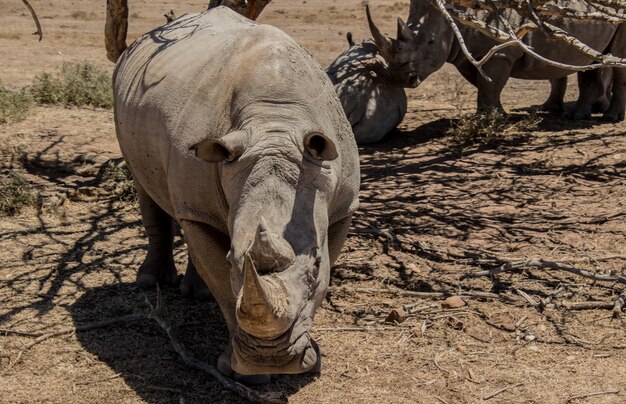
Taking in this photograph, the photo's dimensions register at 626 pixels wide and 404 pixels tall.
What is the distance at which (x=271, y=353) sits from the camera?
11.4 ft

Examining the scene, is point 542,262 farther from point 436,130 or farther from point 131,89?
point 436,130

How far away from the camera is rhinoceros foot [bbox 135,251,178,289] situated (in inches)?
227

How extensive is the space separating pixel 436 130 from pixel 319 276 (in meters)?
6.36

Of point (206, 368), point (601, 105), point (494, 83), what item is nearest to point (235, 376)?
point (206, 368)

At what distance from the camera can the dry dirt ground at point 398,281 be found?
4.55m

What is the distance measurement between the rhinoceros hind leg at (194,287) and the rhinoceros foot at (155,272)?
0.77ft

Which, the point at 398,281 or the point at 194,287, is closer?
the point at 194,287

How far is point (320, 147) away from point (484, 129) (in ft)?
17.6

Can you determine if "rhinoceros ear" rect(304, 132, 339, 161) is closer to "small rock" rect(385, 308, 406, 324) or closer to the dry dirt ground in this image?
the dry dirt ground

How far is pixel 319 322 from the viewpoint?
5.25 metres

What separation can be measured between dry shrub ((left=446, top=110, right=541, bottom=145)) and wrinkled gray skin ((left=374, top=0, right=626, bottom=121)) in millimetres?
380

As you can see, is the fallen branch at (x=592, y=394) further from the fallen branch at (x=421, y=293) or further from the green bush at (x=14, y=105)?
the green bush at (x=14, y=105)

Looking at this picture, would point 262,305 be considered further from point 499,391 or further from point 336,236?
point 499,391

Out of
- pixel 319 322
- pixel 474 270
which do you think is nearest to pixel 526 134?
pixel 474 270
